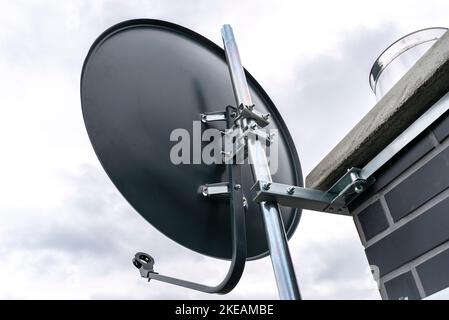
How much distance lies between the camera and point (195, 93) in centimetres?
165

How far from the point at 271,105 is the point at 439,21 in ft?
3.01

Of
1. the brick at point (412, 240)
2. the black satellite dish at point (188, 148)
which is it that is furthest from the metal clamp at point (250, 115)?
the brick at point (412, 240)

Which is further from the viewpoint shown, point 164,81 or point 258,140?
point 164,81

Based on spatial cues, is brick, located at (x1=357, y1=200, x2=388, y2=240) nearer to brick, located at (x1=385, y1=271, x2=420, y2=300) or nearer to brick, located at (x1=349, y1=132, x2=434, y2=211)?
brick, located at (x1=349, y1=132, x2=434, y2=211)

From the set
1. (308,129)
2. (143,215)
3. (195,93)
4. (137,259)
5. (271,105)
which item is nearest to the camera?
(143,215)

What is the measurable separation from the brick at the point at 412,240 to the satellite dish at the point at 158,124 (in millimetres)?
517

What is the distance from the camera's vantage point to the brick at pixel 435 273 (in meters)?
0.81

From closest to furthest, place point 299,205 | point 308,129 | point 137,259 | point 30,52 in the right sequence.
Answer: point 299,205
point 137,259
point 308,129
point 30,52

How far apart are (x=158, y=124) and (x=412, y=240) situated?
97 centimetres

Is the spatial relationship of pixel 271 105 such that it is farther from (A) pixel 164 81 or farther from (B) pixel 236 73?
(A) pixel 164 81

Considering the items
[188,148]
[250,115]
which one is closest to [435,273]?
[250,115]

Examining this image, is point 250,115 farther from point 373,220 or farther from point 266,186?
point 373,220

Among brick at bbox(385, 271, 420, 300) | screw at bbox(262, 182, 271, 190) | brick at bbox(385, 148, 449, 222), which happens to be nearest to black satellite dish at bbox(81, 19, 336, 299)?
screw at bbox(262, 182, 271, 190)
